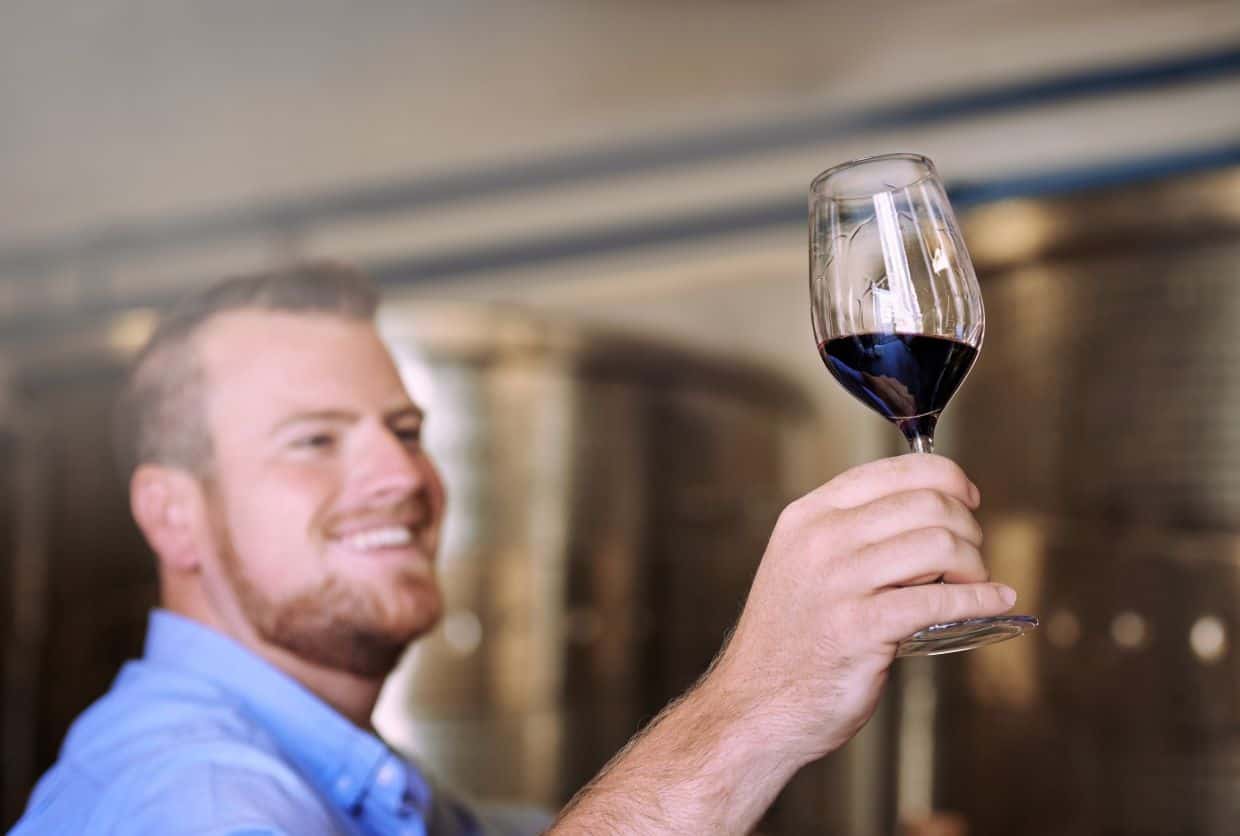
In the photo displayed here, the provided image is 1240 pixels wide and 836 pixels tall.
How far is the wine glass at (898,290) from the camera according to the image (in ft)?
2.36

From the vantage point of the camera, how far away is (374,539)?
127 centimetres

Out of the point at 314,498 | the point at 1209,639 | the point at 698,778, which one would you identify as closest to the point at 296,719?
the point at 314,498

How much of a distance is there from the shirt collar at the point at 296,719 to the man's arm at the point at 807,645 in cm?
39

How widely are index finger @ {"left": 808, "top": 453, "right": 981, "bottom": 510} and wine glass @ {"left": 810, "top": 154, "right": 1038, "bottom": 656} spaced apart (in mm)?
68

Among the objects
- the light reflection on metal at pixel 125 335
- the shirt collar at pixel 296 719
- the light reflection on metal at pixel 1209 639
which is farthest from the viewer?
the light reflection on metal at pixel 125 335

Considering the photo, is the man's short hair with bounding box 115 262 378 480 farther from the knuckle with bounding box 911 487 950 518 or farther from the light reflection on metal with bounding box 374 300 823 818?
the light reflection on metal with bounding box 374 300 823 818

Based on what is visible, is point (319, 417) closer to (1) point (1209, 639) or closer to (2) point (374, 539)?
(2) point (374, 539)

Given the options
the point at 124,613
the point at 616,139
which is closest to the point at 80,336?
the point at 124,613

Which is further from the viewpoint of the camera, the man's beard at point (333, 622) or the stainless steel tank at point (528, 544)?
the stainless steel tank at point (528, 544)

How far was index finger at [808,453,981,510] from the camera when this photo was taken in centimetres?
68

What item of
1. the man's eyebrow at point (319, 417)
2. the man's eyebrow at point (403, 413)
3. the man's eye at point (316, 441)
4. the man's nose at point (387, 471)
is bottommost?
the man's nose at point (387, 471)

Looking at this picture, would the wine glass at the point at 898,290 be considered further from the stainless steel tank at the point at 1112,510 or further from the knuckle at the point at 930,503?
the stainless steel tank at the point at 1112,510

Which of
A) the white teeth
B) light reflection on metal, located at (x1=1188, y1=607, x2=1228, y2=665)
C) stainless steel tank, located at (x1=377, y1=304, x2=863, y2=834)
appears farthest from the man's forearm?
stainless steel tank, located at (x1=377, y1=304, x2=863, y2=834)

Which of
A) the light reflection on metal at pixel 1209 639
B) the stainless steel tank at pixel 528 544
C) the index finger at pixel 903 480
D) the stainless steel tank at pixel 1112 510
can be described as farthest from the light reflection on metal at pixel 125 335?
the index finger at pixel 903 480
